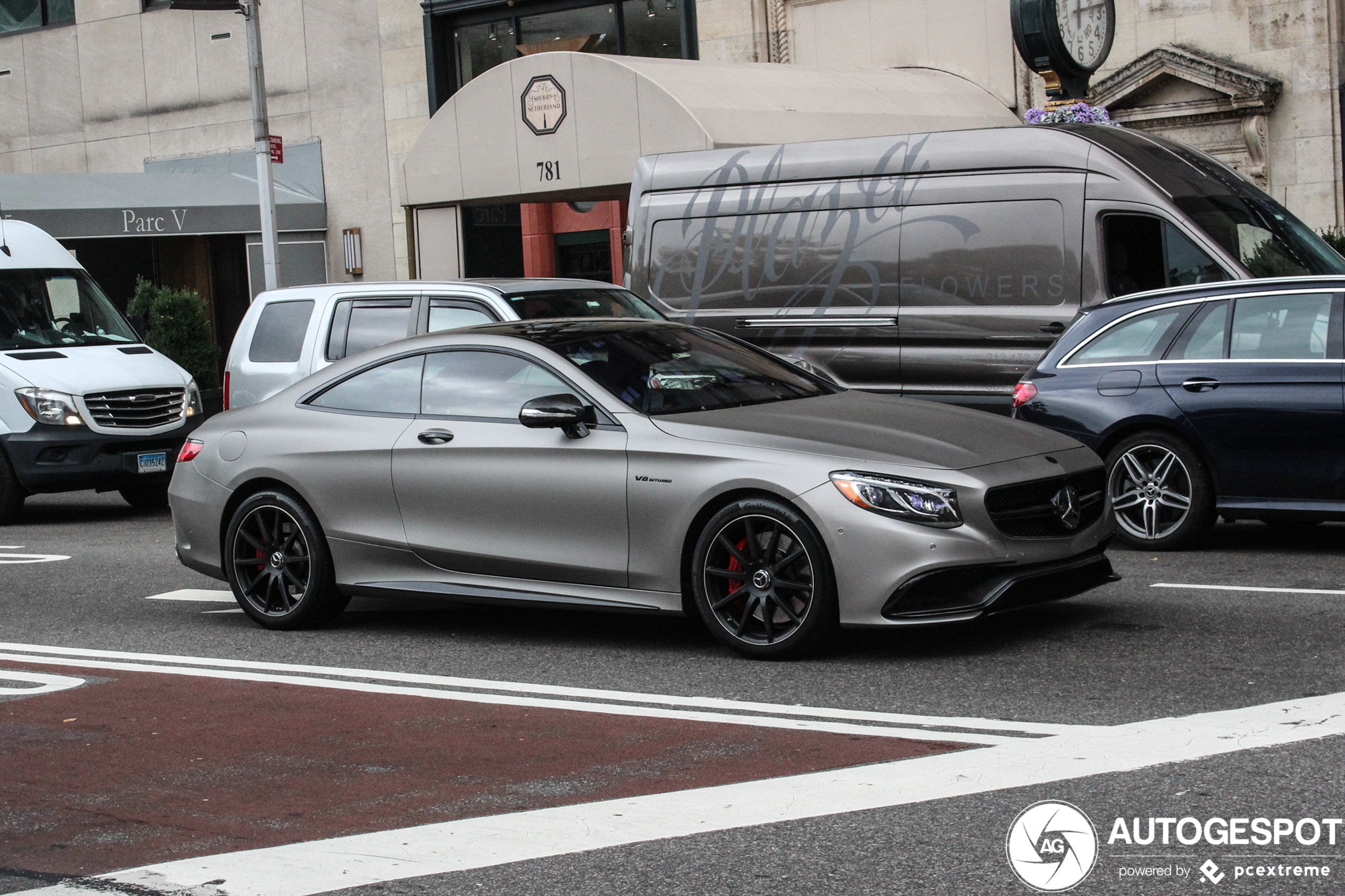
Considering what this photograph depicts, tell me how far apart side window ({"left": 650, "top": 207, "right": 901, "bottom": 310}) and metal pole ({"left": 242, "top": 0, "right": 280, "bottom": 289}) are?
344 inches

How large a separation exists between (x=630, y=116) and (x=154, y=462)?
6385 millimetres

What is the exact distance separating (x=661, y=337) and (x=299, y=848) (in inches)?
155

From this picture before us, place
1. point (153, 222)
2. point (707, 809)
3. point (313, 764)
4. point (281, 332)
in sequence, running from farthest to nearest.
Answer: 1. point (153, 222)
2. point (281, 332)
3. point (313, 764)
4. point (707, 809)

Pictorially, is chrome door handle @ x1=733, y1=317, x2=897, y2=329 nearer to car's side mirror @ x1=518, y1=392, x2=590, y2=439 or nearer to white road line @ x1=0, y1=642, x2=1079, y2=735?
car's side mirror @ x1=518, y1=392, x2=590, y2=439

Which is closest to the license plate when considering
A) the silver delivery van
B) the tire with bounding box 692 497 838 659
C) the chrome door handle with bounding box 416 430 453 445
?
the silver delivery van

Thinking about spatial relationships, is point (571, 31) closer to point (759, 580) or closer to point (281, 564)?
point (281, 564)

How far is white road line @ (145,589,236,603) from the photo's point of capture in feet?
31.4

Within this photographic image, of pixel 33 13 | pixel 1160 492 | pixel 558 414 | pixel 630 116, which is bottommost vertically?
pixel 1160 492

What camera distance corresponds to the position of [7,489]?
46.1 feet

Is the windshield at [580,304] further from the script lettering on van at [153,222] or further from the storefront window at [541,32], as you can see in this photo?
the script lettering on van at [153,222]

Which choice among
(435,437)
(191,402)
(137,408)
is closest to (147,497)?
(191,402)

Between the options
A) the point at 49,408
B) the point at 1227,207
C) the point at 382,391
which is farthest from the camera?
the point at 49,408

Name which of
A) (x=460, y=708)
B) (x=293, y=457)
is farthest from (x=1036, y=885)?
(x=293, y=457)

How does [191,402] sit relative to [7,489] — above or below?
above
